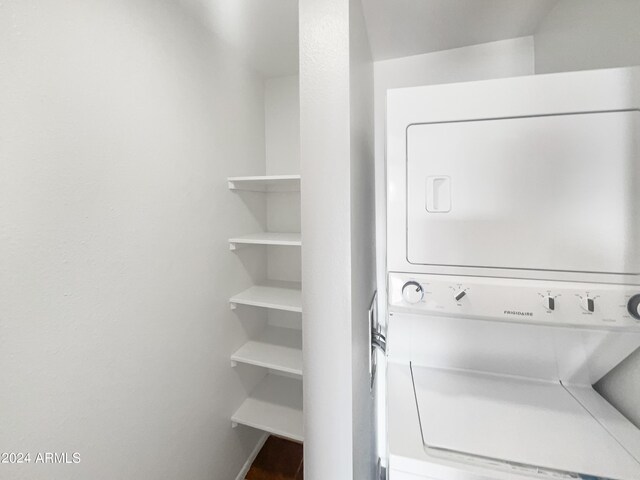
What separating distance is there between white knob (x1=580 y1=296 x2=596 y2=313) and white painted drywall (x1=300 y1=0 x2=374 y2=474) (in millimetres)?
674

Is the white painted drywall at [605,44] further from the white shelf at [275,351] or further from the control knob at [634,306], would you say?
the white shelf at [275,351]

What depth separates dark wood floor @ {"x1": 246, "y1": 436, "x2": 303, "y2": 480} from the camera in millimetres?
1831

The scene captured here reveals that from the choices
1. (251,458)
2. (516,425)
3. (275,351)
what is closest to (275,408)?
(275,351)

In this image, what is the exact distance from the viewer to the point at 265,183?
6.43 feet

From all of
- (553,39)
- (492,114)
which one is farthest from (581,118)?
(553,39)

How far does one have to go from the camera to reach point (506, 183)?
75 centimetres

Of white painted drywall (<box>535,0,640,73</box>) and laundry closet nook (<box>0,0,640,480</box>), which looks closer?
laundry closet nook (<box>0,0,640,480</box>)

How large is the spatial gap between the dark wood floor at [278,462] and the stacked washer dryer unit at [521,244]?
5.13 feet

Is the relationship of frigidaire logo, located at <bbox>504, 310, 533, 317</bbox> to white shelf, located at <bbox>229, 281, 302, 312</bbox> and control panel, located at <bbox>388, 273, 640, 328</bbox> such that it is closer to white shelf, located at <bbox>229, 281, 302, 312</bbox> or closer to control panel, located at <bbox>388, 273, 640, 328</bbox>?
control panel, located at <bbox>388, 273, 640, 328</bbox>

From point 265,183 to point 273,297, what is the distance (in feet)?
2.90

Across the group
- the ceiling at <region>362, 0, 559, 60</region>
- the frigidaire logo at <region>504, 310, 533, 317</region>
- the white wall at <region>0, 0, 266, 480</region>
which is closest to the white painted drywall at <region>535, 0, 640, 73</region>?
the ceiling at <region>362, 0, 559, 60</region>

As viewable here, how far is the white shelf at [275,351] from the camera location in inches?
65.2

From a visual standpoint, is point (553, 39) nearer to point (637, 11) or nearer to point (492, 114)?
point (637, 11)

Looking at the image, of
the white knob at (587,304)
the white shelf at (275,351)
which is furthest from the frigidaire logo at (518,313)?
the white shelf at (275,351)
